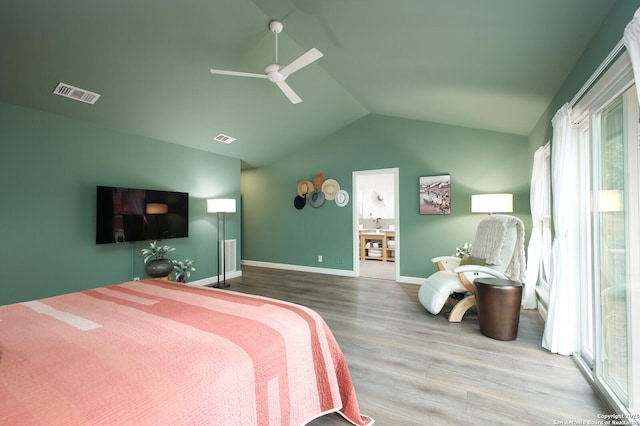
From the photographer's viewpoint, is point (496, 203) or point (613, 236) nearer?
point (613, 236)

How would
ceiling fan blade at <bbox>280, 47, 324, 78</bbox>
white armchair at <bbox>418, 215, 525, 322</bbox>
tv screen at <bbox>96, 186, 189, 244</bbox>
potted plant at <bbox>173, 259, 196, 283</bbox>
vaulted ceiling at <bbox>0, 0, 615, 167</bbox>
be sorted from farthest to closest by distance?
potted plant at <bbox>173, 259, 196, 283</bbox>, tv screen at <bbox>96, 186, 189, 244</bbox>, white armchair at <bbox>418, 215, 525, 322</bbox>, ceiling fan blade at <bbox>280, 47, 324, 78</bbox>, vaulted ceiling at <bbox>0, 0, 615, 167</bbox>

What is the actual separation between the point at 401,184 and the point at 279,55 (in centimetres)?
291

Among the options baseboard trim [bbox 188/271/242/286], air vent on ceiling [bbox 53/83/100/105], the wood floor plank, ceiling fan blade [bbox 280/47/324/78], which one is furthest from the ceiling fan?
baseboard trim [bbox 188/271/242/286]

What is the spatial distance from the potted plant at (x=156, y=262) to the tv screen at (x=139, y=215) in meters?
0.19

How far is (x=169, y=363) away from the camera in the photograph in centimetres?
98

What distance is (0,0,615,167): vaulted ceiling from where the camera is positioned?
1.98 meters

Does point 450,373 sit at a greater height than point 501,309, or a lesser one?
lesser

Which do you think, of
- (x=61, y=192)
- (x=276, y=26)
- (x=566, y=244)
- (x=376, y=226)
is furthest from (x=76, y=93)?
(x=376, y=226)

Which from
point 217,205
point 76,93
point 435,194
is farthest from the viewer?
point 435,194

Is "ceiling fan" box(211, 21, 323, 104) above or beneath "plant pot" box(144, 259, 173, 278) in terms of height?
above

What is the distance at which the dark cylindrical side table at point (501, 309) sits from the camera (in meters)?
2.55

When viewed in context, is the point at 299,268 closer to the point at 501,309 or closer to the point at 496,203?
the point at 496,203

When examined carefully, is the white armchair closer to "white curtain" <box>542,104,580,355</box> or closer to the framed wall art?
"white curtain" <box>542,104,580,355</box>

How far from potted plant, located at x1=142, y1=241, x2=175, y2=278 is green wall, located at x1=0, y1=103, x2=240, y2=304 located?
169 millimetres
